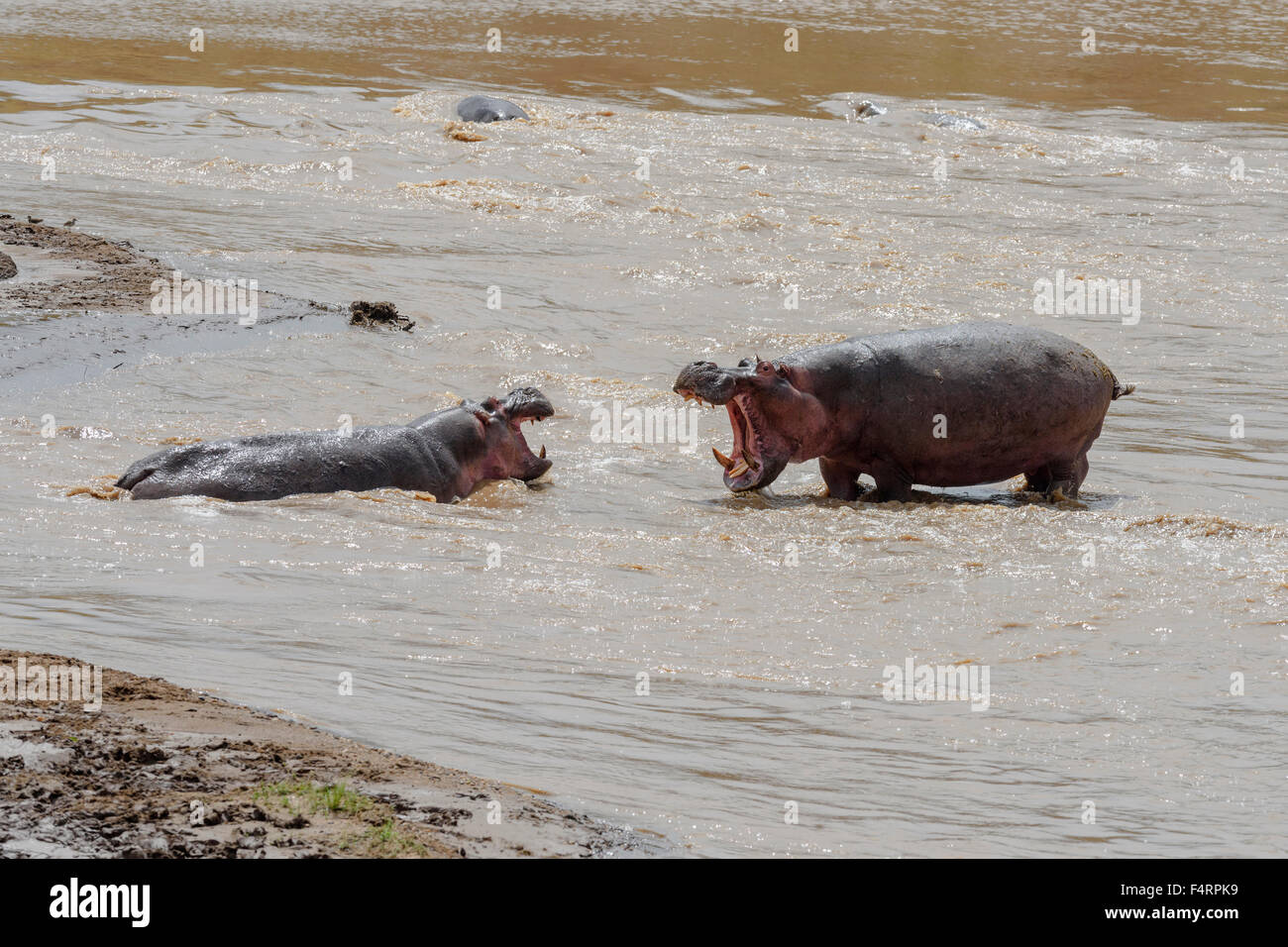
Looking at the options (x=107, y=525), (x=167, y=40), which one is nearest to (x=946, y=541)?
(x=107, y=525)

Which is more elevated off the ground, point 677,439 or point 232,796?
point 232,796

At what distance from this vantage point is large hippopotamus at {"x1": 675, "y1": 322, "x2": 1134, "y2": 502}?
27.4ft

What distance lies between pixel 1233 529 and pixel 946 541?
1.47 metres

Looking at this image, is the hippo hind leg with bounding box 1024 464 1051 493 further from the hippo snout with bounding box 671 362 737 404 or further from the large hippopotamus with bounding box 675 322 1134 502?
the hippo snout with bounding box 671 362 737 404

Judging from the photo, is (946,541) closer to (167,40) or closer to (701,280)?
(701,280)

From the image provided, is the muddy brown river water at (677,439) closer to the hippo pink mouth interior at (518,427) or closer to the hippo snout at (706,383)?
the hippo pink mouth interior at (518,427)

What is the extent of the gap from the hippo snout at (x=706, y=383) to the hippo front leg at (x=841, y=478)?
85 cm

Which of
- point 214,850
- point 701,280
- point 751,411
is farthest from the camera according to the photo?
point 701,280
